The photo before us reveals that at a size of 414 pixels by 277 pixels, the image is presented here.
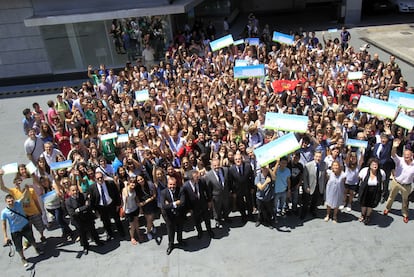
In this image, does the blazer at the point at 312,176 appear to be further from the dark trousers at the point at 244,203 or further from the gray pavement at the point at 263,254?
the dark trousers at the point at 244,203

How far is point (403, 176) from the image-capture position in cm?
657

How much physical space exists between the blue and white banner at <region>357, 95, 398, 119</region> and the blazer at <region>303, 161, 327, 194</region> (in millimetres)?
1781

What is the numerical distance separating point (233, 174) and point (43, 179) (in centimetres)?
362

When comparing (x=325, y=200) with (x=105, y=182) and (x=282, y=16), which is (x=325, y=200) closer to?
(x=105, y=182)

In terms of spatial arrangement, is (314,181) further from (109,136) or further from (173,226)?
(109,136)

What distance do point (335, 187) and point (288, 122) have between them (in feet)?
4.99

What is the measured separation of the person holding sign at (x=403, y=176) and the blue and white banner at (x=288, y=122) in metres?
1.73

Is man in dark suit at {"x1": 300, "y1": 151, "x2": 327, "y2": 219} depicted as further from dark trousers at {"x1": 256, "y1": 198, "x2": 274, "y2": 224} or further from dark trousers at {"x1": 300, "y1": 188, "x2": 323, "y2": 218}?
dark trousers at {"x1": 256, "y1": 198, "x2": 274, "y2": 224}

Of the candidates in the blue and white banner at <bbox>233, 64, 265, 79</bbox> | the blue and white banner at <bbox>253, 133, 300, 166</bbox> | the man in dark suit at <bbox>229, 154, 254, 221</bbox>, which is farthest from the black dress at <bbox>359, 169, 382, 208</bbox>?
the blue and white banner at <bbox>233, 64, 265, 79</bbox>

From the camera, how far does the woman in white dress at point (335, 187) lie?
6.42 m

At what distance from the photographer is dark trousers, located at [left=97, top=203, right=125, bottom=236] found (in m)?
6.50

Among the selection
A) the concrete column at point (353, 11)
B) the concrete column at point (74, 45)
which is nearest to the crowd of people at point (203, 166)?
the concrete column at point (74, 45)

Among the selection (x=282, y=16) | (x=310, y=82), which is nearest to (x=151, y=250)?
(x=310, y=82)

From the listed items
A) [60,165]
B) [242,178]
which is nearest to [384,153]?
[242,178]
